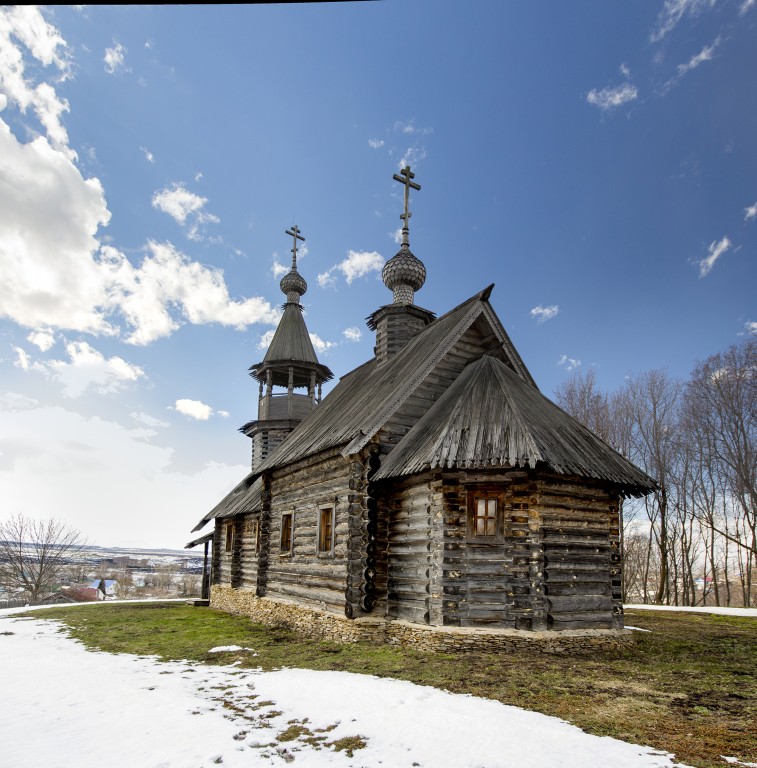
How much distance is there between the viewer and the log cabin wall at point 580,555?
11406 millimetres

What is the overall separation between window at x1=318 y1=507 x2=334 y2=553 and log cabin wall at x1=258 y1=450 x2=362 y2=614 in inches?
5.7

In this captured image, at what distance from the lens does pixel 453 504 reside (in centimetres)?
1165

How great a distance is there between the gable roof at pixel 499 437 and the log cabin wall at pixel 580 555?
1.88 ft

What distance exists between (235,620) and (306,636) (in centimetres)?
522

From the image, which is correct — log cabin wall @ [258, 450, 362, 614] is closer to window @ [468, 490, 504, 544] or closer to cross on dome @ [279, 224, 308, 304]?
window @ [468, 490, 504, 544]

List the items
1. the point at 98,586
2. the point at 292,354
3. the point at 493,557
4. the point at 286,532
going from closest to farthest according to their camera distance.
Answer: the point at 493,557 → the point at 286,532 → the point at 292,354 → the point at 98,586

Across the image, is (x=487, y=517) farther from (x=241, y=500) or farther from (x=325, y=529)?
(x=241, y=500)

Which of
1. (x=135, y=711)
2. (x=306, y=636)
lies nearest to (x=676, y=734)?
(x=135, y=711)

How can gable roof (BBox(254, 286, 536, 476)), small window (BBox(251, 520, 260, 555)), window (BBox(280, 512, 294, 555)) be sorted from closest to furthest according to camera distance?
gable roof (BBox(254, 286, 536, 476)), window (BBox(280, 512, 294, 555)), small window (BBox(251, 520, 260, 555))

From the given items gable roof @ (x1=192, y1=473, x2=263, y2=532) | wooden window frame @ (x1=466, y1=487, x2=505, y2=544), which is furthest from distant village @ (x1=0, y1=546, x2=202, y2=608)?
wooden window frame @ (x1=466, y1=487, x2=505, y2=544)

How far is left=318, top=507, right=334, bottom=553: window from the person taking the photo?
14820 millimetres

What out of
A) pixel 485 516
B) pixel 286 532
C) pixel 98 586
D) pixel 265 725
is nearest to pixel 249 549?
pixel 286 532

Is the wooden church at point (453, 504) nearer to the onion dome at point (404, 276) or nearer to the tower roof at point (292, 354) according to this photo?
the onion dome at point (404, 276)

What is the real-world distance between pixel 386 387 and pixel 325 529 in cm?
404
